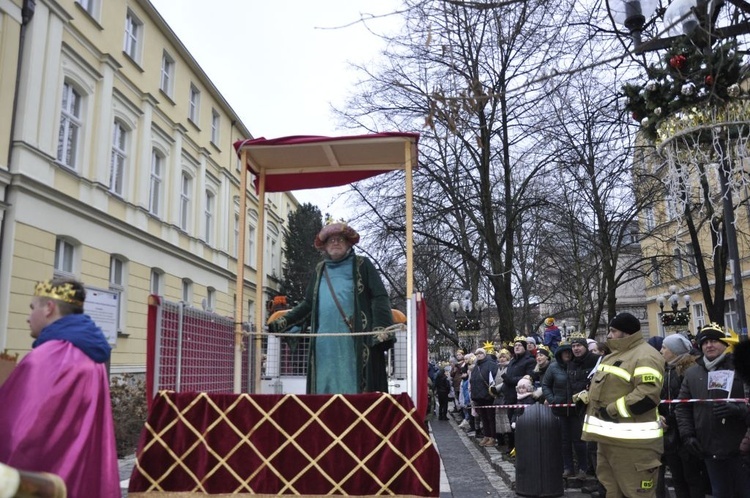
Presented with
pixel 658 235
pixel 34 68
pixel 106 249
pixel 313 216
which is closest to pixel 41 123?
pixel 34 68

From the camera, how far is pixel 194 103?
23609mm

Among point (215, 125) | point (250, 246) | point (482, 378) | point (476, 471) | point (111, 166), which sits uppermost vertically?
point (215, 125)

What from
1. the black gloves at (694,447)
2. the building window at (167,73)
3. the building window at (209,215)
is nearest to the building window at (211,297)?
the building window at (209,215)


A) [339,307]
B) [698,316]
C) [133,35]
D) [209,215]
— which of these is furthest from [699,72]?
[698,316]

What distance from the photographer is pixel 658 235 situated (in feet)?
61.2

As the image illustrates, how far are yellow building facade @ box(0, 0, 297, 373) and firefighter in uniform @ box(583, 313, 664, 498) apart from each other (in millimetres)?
4297

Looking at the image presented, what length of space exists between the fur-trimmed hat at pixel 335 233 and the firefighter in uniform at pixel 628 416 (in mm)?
2279

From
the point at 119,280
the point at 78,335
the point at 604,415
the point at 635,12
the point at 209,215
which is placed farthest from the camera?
the point at 209,215

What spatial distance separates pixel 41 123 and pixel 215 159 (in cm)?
1173

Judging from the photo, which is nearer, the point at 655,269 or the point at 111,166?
the point at 111,166

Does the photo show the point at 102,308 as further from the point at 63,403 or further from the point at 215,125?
the point at 215,125

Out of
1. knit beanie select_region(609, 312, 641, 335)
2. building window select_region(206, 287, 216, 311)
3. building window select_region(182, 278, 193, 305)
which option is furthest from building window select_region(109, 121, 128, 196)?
knit beanie select_region(609, 312, 641, 335)

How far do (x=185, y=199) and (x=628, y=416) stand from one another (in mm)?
20109

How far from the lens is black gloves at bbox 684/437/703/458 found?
5.18 m
